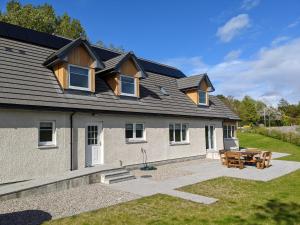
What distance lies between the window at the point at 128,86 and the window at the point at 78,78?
2716 mm

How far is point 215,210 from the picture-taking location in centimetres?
818

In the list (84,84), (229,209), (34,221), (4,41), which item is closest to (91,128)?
(84,84)

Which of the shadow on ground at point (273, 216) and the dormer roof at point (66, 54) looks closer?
the shadow on ground at point (273, 216)

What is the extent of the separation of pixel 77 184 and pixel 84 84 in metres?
5.76

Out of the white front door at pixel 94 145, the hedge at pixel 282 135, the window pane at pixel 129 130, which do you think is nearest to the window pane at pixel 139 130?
the window pane at pixel 129 130

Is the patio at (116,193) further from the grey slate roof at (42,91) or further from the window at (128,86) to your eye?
the window at (128,86)

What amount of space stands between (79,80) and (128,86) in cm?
370

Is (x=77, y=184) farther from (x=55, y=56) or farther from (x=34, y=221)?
(x=55, y=56)

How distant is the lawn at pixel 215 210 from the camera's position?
7.30m

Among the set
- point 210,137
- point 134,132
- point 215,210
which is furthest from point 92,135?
point 210,137

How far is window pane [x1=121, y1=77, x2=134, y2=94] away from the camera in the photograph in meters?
17.2

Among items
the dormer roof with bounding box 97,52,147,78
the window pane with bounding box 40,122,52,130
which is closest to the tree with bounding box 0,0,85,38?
the dormer roof with bounding box 97,52,147,78

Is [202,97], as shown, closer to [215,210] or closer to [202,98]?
[202,98]

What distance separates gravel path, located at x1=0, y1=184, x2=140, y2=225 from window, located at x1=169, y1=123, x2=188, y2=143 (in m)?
9.09
